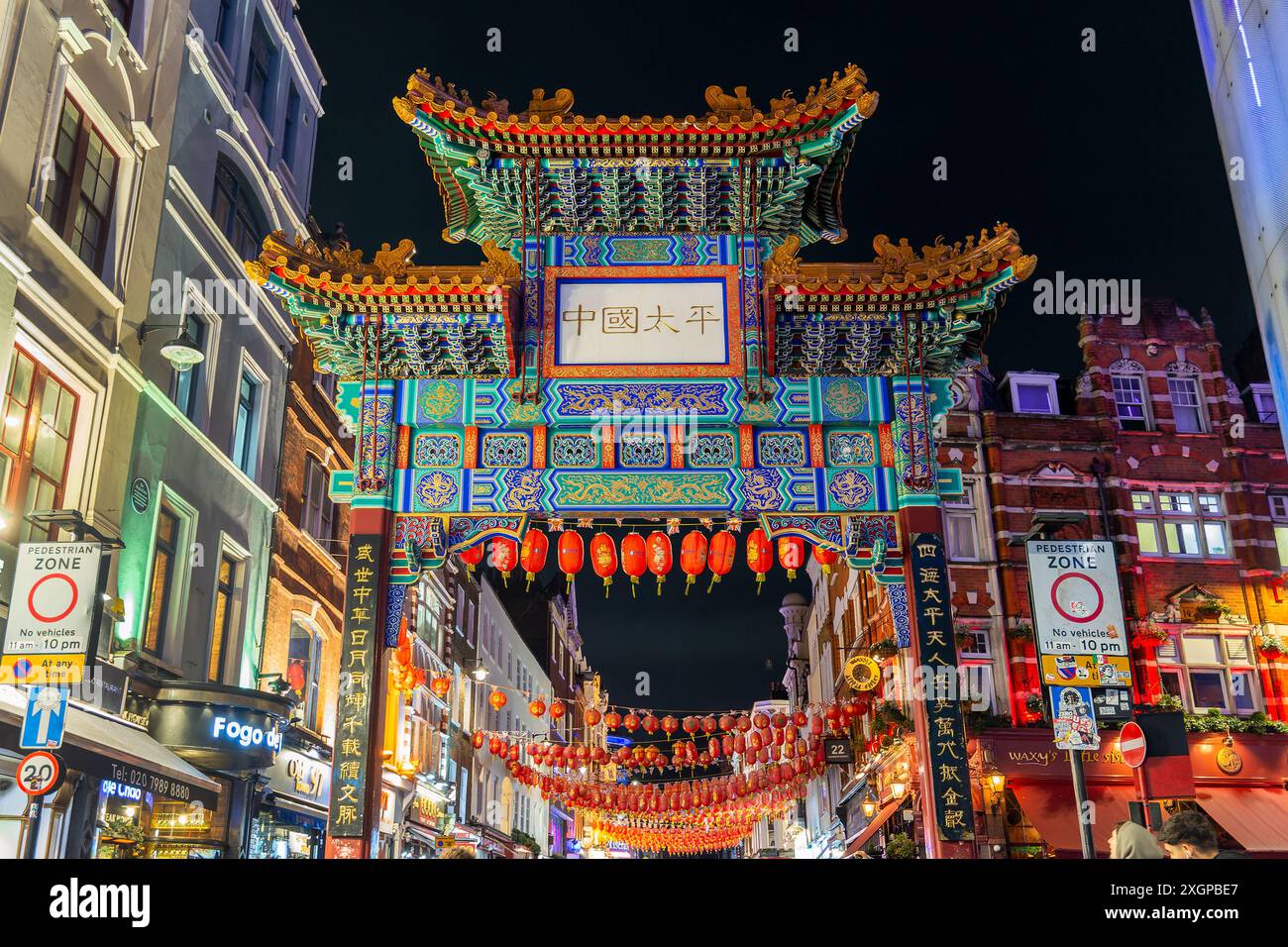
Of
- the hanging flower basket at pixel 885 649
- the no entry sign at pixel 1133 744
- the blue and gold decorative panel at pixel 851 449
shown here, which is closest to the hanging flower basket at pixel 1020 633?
the hanging flower basket at pixel 885 649

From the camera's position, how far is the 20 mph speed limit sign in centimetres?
1030

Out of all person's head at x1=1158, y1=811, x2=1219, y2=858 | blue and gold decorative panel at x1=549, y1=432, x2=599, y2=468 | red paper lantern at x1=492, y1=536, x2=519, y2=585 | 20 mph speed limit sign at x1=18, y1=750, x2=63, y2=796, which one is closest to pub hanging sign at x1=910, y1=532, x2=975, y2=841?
blue and gold decorative panel at x1=549, y1=432, x2=599, y2=468

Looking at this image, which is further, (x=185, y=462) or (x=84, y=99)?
(x=185, y=462)

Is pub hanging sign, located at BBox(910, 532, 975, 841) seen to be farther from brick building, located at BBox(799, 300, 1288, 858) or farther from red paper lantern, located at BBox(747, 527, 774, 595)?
brick building, located at BBox(799, 300, 1288, 858)

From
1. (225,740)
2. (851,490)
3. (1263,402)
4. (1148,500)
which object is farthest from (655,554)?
(1263,402)

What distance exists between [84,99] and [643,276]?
25.9 ft

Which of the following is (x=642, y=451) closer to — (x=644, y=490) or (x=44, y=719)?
(x=644, y=490)

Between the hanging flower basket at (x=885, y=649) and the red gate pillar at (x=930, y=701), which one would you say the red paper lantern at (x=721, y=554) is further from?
the hanging flower basket at (x=885, y=649)

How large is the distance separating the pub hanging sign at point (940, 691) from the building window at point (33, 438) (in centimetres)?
1109

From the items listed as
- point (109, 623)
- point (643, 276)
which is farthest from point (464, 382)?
point (109, 623)

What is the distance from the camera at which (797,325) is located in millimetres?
14562

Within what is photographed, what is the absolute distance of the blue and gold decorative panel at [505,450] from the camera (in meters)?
14.6

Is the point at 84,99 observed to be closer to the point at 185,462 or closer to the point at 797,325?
the point at 185,462

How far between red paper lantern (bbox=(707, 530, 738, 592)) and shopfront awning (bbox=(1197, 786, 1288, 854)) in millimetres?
17388
